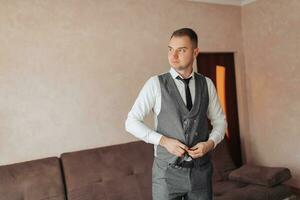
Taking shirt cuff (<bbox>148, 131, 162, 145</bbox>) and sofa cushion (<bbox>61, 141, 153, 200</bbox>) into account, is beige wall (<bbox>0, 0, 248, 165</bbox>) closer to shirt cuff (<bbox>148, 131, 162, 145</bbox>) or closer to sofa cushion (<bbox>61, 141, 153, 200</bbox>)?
sofa cushion (<bbox>61, 141, 153, 200</bbox>)

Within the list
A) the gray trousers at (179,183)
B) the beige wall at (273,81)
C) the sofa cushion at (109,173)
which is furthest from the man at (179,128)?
the beige wall at (273,81)

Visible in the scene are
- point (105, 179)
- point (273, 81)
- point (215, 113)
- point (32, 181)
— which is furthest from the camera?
point (273, 81)

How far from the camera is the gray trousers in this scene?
134cm

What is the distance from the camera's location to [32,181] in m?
2.18

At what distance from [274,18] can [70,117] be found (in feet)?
8.12

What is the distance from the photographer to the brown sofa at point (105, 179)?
7.13 ft

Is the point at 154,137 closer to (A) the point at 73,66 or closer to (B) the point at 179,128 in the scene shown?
(B) the point at 179,128

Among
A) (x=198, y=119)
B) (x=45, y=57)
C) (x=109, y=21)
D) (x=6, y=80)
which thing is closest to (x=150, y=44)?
(x=109, y=21)

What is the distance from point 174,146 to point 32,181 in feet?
4.61

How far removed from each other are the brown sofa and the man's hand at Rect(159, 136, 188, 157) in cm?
123

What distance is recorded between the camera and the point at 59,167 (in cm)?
234

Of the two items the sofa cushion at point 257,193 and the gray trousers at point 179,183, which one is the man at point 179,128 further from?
the sofa cushion at point 257,193

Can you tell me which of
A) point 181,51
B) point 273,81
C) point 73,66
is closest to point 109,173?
point 73,66

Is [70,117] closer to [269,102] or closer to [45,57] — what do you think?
[45,57]
